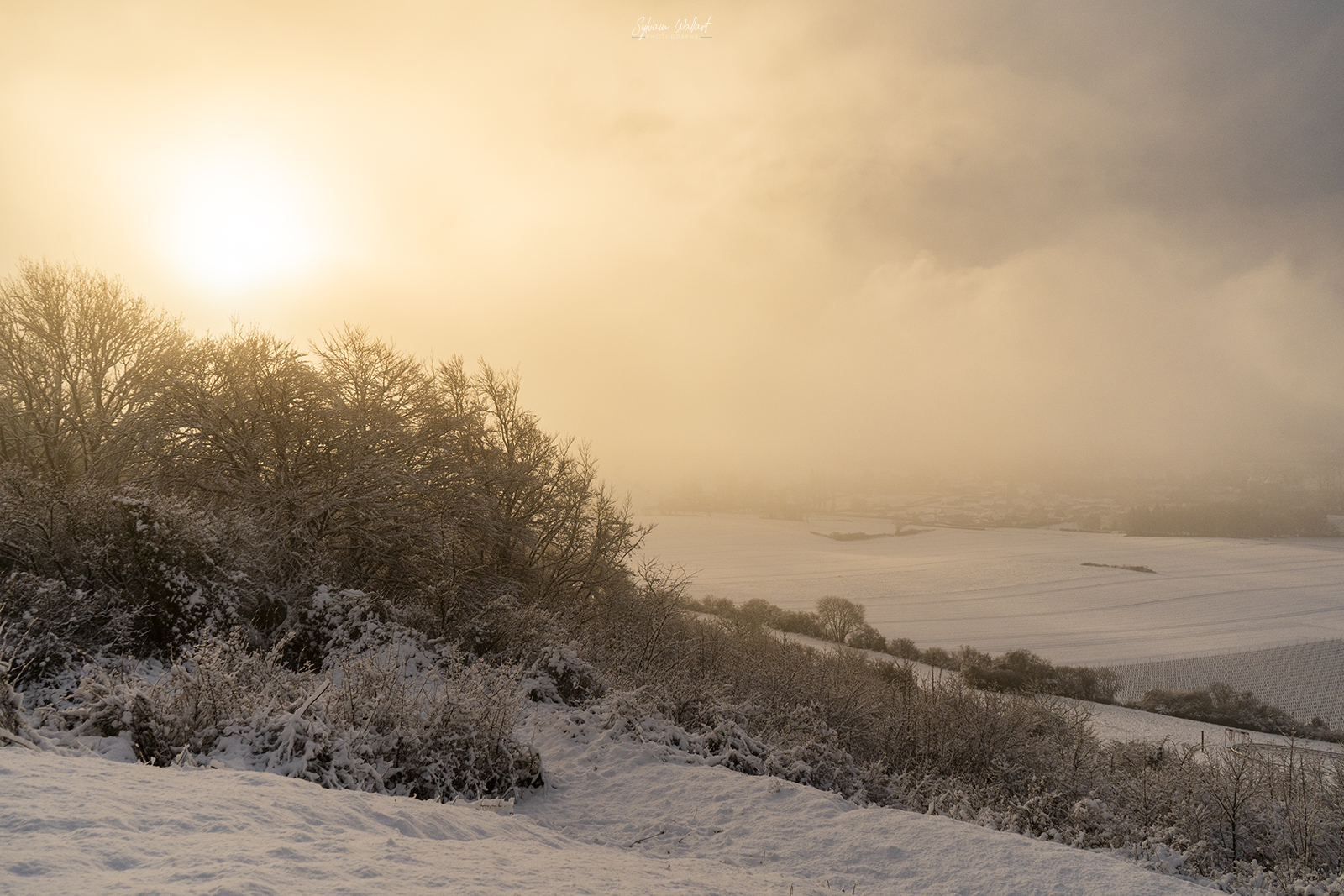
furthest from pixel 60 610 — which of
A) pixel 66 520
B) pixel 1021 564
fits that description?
pixel 1021 564

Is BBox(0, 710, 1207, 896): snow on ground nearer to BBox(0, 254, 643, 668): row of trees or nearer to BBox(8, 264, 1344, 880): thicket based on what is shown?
BBox(8, 264, 1344, 880): thicket

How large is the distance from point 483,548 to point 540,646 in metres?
8.36

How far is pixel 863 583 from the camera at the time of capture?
57.1 m

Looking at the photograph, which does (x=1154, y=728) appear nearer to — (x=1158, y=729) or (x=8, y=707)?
(x=1158, y=729)

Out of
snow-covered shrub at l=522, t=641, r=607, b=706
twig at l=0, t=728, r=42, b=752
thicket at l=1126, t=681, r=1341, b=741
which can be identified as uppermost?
twig at l=0, t=728, r=42, b=752

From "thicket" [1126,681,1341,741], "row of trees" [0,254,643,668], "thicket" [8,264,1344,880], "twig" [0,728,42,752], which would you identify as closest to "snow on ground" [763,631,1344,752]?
"thicket" [1126,681,1341,741]

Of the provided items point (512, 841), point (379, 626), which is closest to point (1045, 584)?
point (379, 626)

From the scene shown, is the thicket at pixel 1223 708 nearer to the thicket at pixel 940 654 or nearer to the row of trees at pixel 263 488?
the thicket at pixel 940 654

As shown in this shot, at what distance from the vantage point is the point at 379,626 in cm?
928

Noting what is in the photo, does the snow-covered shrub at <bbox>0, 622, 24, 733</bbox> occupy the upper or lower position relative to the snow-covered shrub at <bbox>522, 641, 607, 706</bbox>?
upper

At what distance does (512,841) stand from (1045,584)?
64600 millimetres

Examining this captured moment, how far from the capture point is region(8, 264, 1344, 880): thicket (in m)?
5.75

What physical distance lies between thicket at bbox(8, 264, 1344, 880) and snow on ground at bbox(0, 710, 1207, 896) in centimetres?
91

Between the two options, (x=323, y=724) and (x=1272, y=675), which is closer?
(x=323, y=724)
